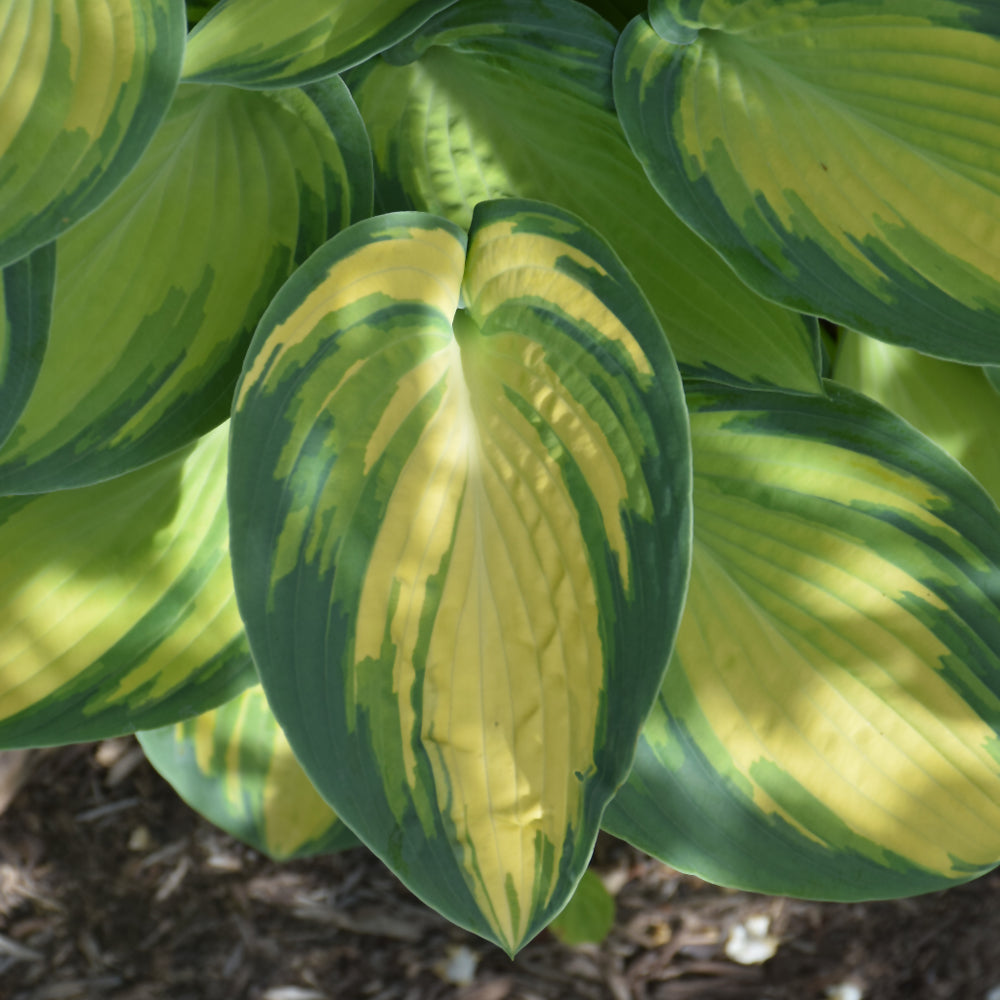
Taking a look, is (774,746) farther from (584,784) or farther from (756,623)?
(584,784)

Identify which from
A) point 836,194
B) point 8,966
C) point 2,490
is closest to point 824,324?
point 836,194

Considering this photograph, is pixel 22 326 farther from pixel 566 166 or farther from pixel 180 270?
pixel 566 166

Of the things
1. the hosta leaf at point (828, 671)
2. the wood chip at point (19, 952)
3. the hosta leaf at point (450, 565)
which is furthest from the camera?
the wood chip at point (19, 952)

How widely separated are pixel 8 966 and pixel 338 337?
3.58 feet

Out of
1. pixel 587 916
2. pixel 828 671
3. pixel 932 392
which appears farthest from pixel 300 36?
pixel 587 916

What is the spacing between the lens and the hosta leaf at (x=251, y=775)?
95 centimetres

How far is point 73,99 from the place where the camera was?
0.54m

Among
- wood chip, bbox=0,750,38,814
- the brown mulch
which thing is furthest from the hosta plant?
the brown mulch

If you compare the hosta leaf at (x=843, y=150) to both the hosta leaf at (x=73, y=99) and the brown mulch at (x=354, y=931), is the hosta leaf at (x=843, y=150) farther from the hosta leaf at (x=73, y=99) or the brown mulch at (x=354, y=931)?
the brown mulch at (x=354, y=931)

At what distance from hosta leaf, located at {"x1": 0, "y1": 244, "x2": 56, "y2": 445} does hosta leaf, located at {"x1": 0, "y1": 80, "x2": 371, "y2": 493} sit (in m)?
0.03

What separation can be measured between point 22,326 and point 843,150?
1.69ft

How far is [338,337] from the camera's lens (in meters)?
0.55

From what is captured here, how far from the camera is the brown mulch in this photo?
1242 mm

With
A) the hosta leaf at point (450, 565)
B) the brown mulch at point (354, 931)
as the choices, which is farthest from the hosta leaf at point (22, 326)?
the brown mulch at point (354, 931)
